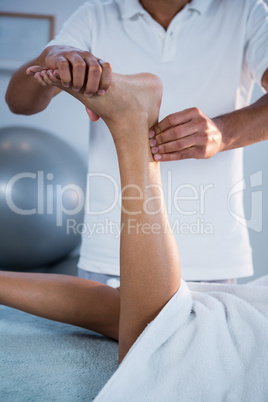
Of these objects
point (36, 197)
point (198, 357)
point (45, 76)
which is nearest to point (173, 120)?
point (45, 76)

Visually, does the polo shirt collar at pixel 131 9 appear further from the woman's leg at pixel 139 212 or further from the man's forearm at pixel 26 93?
the woman's leg at pixel 139 212

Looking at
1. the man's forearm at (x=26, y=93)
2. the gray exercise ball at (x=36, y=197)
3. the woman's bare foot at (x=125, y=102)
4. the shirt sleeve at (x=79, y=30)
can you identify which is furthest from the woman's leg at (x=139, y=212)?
the gray exercise ball at (x=36, y=197)

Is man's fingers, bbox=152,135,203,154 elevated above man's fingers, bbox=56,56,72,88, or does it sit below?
below

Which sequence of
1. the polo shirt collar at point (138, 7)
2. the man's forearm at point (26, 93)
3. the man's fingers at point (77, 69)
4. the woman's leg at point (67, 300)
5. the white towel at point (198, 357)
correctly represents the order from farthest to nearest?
the polo shirt collar at point (138, 7) < the man's forearm at point (26, 93) < the woman's leg at point (67, 300) < the man's fingers at point (77, 69) < the white towel at point (198, 357)

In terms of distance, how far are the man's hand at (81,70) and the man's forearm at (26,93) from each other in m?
0.35

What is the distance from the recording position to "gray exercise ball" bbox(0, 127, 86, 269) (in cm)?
179

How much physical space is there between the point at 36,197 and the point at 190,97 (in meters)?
0.87

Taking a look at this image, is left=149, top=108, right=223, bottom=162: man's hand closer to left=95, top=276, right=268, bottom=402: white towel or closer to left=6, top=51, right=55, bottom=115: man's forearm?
left=95, top=276, right=268, bottom=402: white towel

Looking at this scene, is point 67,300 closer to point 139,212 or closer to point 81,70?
point 139,212

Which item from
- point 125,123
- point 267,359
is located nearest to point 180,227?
point 125,123

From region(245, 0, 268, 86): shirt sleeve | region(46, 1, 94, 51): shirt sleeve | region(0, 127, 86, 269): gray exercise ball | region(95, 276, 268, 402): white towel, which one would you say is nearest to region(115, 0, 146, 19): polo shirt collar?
region(46, 1, 94, 51): shirt sleeve

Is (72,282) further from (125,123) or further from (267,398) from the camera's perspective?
(267,398)

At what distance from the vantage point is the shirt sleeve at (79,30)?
1.25 meters

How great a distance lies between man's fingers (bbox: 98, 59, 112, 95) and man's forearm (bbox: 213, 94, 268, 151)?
0.34 m
